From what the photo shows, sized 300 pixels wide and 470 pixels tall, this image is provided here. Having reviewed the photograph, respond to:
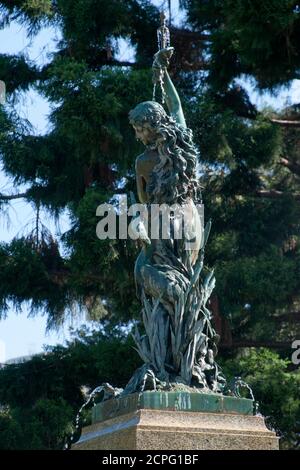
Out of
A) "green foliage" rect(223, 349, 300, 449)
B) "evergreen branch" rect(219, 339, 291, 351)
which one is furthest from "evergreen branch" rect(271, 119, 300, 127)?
"green foliage" rect(223, 349, 300, 449)

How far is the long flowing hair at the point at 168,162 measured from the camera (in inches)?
397

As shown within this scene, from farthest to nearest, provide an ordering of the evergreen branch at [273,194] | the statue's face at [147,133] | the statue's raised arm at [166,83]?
the evergreen branch at [273,194]
the statue's raised arm at [166,83]
the statue's face at [147,133]

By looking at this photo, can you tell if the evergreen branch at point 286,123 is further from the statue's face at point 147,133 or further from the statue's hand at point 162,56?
the statue's face at point 147,133

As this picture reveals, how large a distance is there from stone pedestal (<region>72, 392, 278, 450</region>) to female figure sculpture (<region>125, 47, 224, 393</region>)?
0.26 m

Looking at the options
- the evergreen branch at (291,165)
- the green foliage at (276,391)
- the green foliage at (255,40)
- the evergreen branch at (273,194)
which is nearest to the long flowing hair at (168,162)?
the green foliage at (255,40)

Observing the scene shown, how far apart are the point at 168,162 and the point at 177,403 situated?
7.58ft

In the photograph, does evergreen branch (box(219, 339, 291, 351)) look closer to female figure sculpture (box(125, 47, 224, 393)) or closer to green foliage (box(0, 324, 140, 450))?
green foliage (box(0, 324, 140, 450))

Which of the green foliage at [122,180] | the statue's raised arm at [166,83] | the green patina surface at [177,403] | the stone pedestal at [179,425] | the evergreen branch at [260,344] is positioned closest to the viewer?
the stone pedestal at [179,425]

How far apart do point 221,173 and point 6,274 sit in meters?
4.76

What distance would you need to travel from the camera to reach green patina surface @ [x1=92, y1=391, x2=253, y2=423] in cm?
897

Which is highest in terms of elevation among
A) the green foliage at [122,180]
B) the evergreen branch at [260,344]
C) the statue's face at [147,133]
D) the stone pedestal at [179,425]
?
the green foliage at [122,180]

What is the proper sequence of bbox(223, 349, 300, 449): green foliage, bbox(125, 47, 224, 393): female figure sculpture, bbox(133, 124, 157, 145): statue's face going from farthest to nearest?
bbox(223, 349, 300, 449): green foliage → bbox(133, 124, 157, 145): statue's face → bbox(125, 47, 224, 393): female figure sculpture

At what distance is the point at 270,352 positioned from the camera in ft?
67.9

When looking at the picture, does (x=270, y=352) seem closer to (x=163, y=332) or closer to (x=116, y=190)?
(x=116, y=190)
